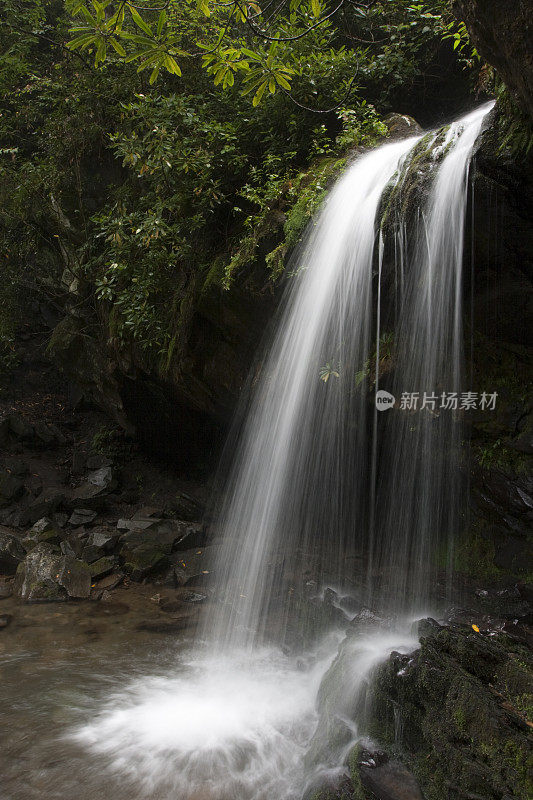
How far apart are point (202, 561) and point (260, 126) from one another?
661 cm

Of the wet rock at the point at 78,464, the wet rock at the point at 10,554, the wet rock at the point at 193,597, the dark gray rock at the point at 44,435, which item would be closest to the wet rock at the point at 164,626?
the wet rock at the point at 193,597

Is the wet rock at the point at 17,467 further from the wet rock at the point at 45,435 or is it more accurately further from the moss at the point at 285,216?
the moss at the point at 285,216

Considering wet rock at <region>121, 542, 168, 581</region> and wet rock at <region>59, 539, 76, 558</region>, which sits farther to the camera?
wet rock at <region>59, 539, 76, 558</region>

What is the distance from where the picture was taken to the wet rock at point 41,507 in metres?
8.62

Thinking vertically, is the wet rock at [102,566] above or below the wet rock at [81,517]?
below

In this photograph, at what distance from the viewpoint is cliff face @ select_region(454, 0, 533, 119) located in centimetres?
271

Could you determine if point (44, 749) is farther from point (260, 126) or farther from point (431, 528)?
point (260, 126)

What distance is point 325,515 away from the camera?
664 centimetres

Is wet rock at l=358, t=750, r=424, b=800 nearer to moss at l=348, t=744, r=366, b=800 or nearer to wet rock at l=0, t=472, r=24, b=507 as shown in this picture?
moss at l=348, t=744, r=366, b=800

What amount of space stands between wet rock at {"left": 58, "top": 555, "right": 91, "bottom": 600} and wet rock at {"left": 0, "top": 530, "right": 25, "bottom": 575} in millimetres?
841

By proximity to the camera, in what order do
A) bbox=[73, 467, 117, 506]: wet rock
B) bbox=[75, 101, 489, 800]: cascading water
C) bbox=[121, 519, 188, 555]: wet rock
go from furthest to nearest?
bbox=[73, 467, 117, 506]: wet rock, bbox=[121, 519, 188, 555]: wet rock, bbox=[75, 101, 489, 800]: cascading water

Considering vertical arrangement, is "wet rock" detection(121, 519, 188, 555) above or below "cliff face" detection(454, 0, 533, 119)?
below

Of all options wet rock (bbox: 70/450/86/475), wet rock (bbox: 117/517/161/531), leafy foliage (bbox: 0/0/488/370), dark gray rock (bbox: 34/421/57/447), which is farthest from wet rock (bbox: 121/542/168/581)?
dark gray rock (bbox: 34/421/57/447)

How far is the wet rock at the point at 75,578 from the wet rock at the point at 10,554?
84 centimetres
